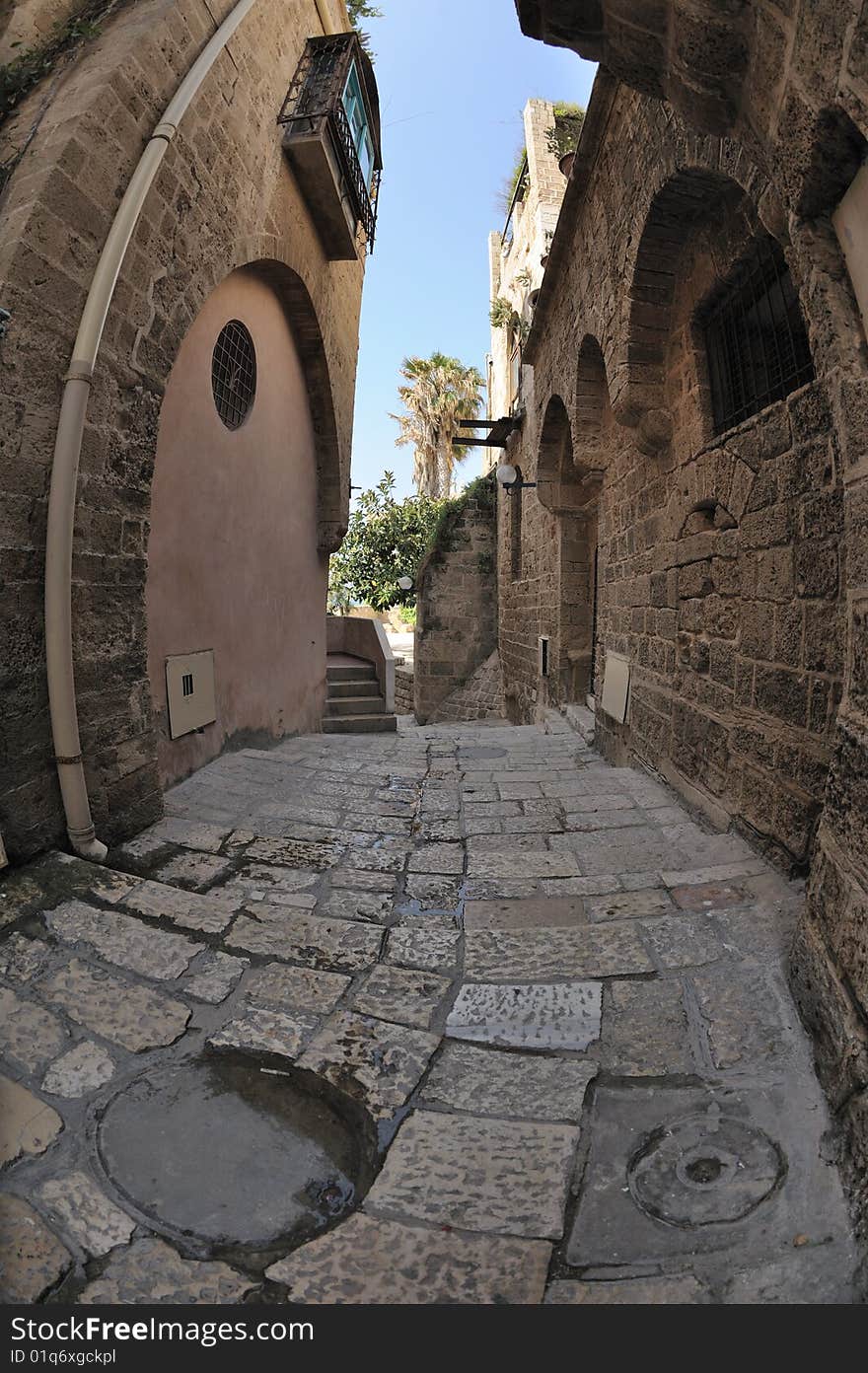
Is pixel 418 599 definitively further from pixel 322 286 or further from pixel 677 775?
pixel 677 775

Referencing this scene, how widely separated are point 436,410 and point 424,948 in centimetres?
2480

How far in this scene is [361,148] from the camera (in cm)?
679

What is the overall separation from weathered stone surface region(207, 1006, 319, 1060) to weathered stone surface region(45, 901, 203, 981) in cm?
32

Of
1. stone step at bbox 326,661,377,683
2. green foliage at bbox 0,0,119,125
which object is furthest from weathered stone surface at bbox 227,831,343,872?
stone step at bbox 326,661,377,683

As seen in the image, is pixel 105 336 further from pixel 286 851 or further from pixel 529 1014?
pixel 529 1014

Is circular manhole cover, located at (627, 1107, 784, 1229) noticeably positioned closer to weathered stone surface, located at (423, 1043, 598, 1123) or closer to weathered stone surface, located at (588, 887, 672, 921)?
weathered stone surface, located at (423, 1043, 598, 1123)

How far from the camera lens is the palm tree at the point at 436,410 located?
2450cm

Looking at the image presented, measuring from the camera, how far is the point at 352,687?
30.8 feet

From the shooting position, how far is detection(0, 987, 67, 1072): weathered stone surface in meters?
1.68

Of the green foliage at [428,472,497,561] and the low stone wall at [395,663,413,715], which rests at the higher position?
the green foliage at [428,472,497,561]

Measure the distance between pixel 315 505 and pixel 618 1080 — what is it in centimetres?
725

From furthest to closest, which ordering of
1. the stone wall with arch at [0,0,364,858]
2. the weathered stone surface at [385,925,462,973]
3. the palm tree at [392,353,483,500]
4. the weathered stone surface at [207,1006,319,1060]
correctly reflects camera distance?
the palm tree at [392,353,483,500] < the stone wall with arch at [0,0,364,858] < the weathered stone surface at [385,925,462,973] < the weathered stone surface at [207,1006,319,1060]

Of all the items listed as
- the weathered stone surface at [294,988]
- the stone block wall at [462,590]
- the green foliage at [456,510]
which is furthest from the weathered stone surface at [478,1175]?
the green foliage at [456,510]

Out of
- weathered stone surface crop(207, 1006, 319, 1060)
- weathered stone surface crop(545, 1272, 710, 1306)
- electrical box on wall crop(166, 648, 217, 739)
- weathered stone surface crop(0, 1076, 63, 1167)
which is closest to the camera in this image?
weathered stone surface crop(545, 1272, 710, 1306)
